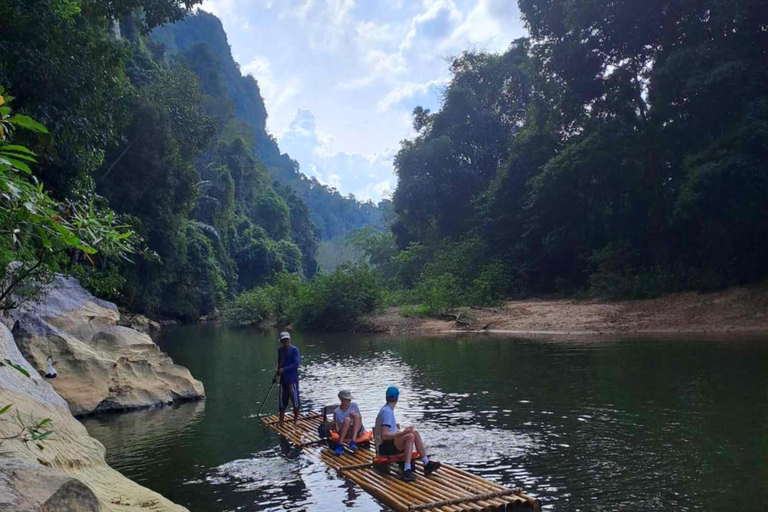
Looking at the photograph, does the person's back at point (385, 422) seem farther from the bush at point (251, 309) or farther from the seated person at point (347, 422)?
the bush at point (251, 309)

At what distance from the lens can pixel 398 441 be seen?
9070 mm

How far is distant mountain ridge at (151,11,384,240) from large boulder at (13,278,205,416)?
309 ft

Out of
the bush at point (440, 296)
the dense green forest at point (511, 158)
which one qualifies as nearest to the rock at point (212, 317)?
the dense green forest at point (511, 158)

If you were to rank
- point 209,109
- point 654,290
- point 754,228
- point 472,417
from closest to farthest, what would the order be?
point 472,417 < point 754,228 < point 654,290 < point 209,109

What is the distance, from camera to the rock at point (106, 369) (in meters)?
14.0

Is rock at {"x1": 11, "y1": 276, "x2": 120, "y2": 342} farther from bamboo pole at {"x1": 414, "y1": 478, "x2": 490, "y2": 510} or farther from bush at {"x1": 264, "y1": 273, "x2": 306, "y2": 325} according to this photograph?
bush at {"x1": 264, "y1": 273, "x2": 306, "y2": 325}

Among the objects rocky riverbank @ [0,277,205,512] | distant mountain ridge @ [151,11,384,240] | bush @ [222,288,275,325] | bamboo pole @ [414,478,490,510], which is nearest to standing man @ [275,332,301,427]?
rocky riverbank @ [0,277,205,512]

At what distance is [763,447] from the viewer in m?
9.48

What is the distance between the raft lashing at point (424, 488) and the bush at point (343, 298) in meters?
24.4

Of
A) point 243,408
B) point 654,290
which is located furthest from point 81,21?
point 654,290

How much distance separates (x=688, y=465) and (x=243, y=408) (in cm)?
973

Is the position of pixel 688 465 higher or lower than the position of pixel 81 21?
lower

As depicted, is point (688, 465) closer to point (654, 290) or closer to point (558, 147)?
point (654, 290)

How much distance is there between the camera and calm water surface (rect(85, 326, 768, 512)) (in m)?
8.40
